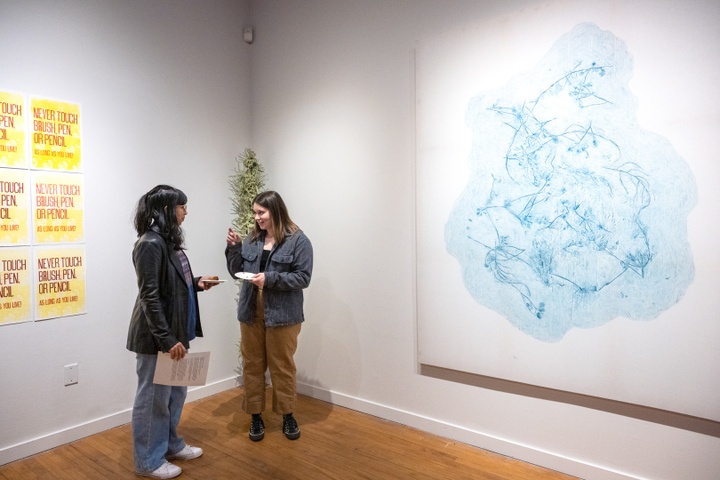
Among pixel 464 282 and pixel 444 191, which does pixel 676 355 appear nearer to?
pixel 464 282

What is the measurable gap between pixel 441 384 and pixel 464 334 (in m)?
0.40

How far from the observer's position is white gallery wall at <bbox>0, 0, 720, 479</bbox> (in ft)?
8.48

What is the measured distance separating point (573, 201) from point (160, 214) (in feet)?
6.72

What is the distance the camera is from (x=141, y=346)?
2285 millimetres

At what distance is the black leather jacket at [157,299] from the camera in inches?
87.9

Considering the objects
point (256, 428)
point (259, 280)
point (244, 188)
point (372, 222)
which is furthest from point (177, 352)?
point (244, 188)

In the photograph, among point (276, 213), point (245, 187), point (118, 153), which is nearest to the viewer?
point (276, 213)

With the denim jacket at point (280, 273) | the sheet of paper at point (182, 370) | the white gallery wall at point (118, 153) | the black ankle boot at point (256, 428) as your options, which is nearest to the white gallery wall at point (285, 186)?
the white gallery wall at point (118, 153)

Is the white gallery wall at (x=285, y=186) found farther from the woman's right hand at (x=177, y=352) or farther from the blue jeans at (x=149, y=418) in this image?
the woman's right hand at (x=177, y=352)

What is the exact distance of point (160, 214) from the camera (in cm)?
234

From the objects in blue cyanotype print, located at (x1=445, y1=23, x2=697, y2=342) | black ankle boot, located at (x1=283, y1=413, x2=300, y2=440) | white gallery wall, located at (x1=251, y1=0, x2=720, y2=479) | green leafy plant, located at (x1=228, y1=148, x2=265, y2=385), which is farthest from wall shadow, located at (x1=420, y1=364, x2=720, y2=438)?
green leafy plant, located at (x1=228, y1=148, x2=265, y2=385)

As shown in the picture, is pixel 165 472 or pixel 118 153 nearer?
pixel 165 472

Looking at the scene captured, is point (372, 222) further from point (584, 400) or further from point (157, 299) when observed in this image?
point (584, 400)

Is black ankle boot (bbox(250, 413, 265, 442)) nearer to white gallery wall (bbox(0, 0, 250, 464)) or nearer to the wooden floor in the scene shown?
the wooden floor
